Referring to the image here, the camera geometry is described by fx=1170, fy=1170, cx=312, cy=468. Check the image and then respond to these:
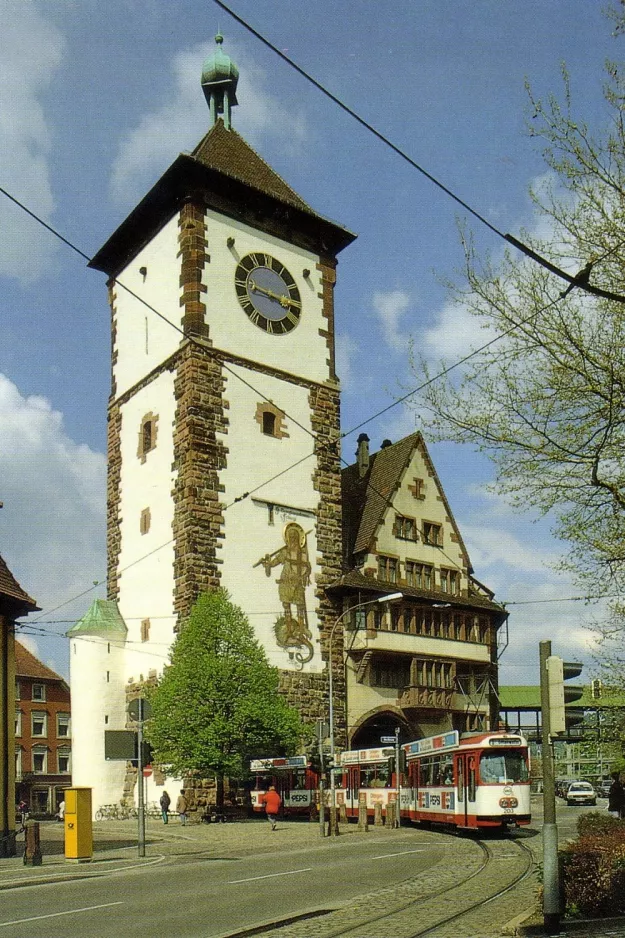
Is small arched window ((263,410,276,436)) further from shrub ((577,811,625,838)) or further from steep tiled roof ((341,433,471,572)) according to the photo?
shrub ((577,811,625,838))

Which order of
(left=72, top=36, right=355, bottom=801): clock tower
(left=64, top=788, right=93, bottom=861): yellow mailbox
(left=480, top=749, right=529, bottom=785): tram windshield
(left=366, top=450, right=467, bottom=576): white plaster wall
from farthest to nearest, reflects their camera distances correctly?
(left=366, top=450, right=467, bottom=576): white plaster wall < (left=72, top=36, right=355, bottom=801): clock tower < (left=480, top=749, right=529, bottom=785): tram windshield < (left=64, top=788, right=93, bottom=861): yellow mailbox

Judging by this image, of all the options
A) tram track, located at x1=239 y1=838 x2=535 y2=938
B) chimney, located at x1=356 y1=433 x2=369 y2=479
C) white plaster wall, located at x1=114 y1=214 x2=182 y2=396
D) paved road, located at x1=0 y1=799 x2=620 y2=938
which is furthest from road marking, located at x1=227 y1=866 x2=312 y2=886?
chimney, located at x1=356 y1=433 x2=369 y2=479

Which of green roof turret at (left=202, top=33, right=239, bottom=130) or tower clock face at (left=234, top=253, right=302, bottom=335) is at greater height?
green roof turret at (left=202, top=33, right=239, bottom=130)

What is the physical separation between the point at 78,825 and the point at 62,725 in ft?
199

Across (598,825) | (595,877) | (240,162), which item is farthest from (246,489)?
(595,877)

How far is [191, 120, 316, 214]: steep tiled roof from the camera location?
46969 millimetres

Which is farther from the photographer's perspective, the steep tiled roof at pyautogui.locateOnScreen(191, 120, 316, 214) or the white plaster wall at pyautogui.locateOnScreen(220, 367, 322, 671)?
the steep tiled roof at pyautogui.locateOnScreen(191, 120, 316, 214)

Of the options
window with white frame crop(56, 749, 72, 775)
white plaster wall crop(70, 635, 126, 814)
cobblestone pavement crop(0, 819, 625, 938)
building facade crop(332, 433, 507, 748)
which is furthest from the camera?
window with white frame crop(56, 749, 72, 775)

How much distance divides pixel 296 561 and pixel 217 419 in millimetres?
6265

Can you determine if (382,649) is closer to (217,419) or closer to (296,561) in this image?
(296,561)

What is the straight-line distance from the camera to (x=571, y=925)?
39.1 feet

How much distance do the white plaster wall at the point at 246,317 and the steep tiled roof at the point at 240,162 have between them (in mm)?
1898

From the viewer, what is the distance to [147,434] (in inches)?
1807

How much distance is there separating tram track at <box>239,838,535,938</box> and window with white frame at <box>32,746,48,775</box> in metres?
64.1
